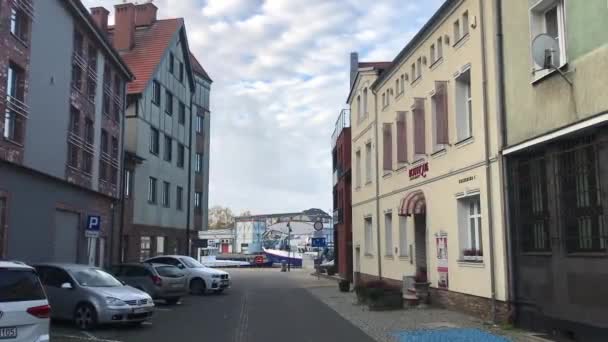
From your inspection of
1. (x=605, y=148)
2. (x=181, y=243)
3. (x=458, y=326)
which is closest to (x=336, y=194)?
(x=181, y=243)

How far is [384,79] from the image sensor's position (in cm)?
2653

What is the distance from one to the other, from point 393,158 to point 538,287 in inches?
478

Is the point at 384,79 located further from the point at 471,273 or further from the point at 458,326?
the point at 458,326

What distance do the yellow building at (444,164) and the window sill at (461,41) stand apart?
28 millimetres

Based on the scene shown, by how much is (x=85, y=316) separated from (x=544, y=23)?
12.1 m

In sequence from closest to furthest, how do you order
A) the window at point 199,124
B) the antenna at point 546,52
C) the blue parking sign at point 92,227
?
the antenna at point 546,52, the blue parking sign at point 92,227, the window at point 199,124

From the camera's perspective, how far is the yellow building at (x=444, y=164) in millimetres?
15719

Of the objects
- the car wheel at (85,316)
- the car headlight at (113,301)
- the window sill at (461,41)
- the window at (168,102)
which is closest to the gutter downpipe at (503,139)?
the window sill at (461,41)

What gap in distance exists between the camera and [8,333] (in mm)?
8461

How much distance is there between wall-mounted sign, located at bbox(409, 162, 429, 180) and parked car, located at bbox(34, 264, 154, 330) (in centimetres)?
985

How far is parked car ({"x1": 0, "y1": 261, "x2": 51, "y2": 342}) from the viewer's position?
8.52m

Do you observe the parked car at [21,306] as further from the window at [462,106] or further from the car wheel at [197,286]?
the car wheel at [197,286]

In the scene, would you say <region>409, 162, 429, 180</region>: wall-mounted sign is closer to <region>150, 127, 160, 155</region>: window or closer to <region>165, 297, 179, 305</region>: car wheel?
<region>165, 297, 179, 305</region>: car wheel

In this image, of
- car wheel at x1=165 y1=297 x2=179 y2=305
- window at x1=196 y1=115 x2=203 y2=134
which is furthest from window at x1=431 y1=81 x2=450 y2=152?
window at x1=196 y1=115 x2=203 y2=134
